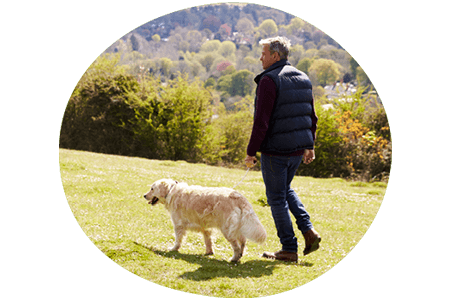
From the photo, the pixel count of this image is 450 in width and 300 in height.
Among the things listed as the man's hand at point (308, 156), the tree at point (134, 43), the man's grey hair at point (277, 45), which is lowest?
the man's hand at point (308, 156)

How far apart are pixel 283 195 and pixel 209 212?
107 cm

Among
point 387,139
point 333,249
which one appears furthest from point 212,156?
point 333,249

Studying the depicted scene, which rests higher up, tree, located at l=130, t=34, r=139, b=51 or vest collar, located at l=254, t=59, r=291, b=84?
tree, located at l=130, t=34, r=139, b=51

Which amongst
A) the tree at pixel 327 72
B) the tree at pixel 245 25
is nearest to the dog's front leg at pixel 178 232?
the tree at pixel 245 25

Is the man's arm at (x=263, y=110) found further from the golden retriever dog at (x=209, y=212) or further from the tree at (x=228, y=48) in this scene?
the tree at (x=228, y=48)

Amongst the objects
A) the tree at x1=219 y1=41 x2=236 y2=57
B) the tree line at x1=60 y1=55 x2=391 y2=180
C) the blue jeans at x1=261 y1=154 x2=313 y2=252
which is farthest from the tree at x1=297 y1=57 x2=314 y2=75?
the blue jeans at x1=261 y1=154 x2=313 y2=252

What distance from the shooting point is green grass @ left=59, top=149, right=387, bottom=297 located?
4.57 m

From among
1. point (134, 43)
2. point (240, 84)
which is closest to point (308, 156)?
point (134, 43)

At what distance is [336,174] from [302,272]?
39.9 feet

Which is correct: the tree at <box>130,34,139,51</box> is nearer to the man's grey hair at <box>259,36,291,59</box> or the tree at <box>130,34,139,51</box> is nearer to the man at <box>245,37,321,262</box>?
the man's grey hair at <box>259,36,291,59</box>

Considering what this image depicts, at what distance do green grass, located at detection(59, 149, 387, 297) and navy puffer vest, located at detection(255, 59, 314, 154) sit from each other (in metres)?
1.61

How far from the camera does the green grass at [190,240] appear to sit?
15.0 ft

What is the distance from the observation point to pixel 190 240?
19.5 ft

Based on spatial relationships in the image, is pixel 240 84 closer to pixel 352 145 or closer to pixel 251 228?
pixel 352 145
